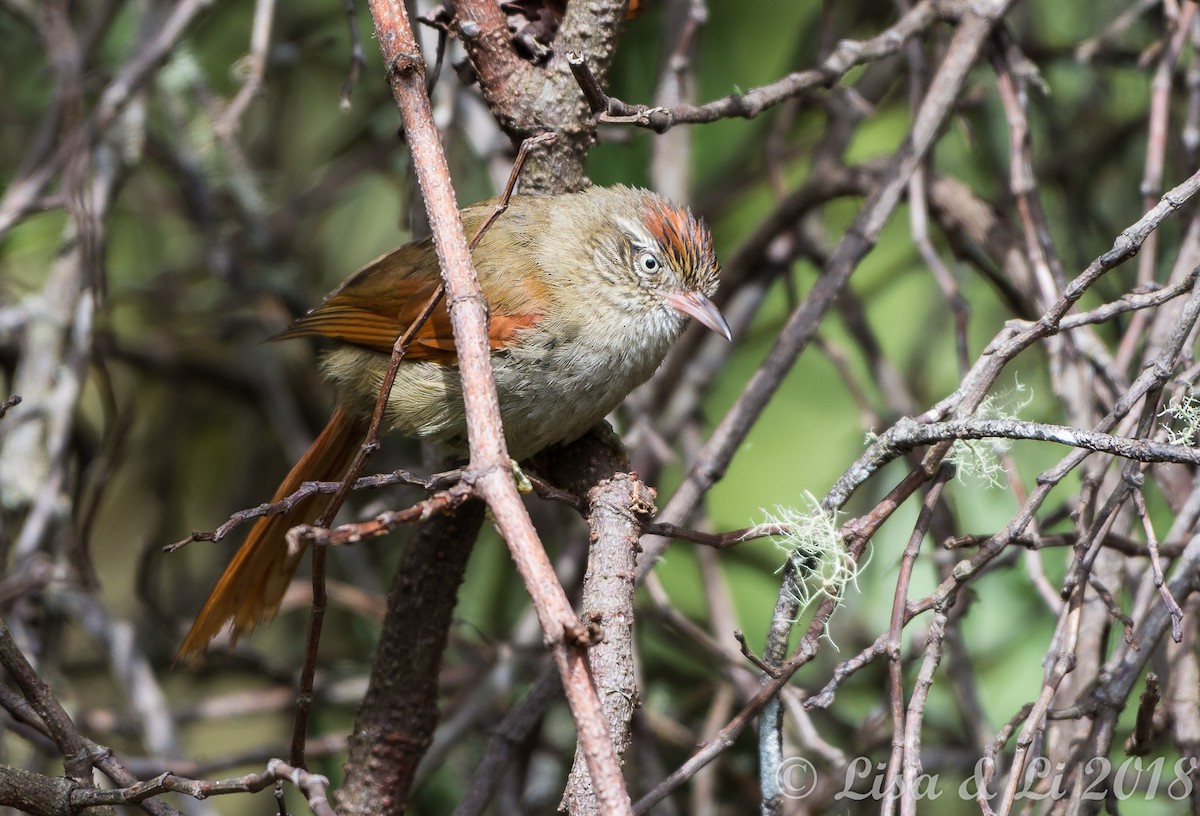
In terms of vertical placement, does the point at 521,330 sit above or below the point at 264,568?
above

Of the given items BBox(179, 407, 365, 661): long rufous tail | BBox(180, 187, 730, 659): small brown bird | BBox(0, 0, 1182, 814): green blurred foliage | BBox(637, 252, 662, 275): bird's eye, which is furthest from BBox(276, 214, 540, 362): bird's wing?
BBox(0, 0, 1182, 814): green blurred foliage

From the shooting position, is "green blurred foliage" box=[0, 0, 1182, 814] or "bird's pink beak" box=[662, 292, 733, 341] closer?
"bird's pink beak" box=[662, 292, 733, 341]

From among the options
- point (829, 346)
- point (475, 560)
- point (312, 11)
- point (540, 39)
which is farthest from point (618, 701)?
point (312, 11)

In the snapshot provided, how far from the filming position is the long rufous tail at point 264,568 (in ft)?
9.50

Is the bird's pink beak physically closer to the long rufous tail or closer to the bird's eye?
the bird's eye

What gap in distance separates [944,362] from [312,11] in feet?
10.5

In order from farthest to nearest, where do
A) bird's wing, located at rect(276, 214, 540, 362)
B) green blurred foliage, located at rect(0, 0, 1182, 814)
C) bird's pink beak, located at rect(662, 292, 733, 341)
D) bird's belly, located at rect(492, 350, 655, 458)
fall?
green blurred foliage, located at rect(0, 0, 1182, 814)
bird's pink beak, located at rect(662, 292, 733, 341)
bird's wing, located at rect(276, 214, 540, 362)
bird's belly, located at rect(492, 350, 655, 458)

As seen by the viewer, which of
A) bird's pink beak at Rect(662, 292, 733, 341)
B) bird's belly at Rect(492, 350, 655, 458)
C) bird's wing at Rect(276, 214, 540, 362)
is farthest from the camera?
bird's pink beak at Rect(662, 292, 733, 341)

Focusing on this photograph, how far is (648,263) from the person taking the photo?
10.5ft

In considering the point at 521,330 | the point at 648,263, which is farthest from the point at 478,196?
the point at 521,330

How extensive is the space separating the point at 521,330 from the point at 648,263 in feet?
1.68

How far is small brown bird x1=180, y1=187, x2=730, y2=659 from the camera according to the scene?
2.83 m

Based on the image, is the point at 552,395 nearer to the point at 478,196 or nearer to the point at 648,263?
the point at 648,263

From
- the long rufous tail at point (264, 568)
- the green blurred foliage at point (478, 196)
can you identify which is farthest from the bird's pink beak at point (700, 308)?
the long rufous tail at point (264, 568)
